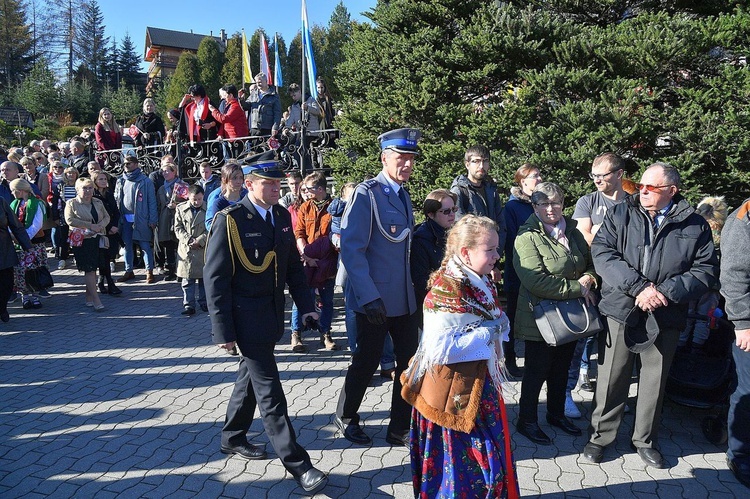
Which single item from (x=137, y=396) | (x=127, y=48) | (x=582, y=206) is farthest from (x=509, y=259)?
(x=127, y=48)

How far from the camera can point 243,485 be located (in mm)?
3604

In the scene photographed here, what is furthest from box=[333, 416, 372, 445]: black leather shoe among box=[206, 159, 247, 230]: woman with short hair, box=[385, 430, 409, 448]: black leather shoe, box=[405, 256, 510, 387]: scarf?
box=[206, 159, 247, 230]: woman with short hair

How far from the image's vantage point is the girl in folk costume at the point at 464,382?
9.41 feet

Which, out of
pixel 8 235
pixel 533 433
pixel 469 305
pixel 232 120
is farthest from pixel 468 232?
pixel 232 120

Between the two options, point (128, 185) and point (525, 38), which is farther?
point (128, 185)

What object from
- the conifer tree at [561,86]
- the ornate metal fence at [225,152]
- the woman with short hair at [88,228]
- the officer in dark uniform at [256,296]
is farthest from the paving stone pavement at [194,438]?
the ornate metal fence at [225,152]

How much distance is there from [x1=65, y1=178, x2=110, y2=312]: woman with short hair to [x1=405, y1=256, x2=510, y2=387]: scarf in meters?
6.70

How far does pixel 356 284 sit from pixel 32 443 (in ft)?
9.38

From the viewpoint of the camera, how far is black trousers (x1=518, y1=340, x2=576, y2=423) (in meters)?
4.18

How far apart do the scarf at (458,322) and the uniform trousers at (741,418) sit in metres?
1.91

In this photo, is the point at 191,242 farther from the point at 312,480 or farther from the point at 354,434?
the point at 312,480

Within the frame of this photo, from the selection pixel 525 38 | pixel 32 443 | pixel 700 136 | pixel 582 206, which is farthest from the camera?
pixel 525 38

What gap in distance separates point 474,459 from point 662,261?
1850 millimetres

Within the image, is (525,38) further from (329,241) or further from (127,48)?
(127,48)
